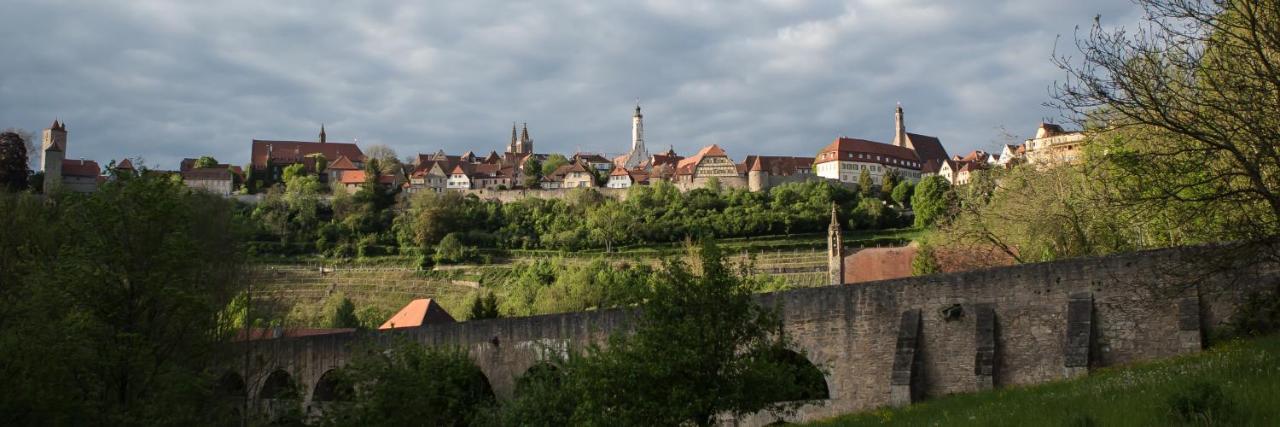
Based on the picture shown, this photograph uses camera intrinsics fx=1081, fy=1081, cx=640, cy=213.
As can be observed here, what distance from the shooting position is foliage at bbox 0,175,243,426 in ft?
74.8

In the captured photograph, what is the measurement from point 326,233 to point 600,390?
111m

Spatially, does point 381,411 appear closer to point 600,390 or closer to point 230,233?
point 600,390

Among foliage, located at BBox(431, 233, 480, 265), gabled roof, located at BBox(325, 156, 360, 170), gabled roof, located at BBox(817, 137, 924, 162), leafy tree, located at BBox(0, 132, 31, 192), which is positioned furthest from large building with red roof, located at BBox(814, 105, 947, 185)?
leafy tree, located at BBox(0, 132, 31, 192)

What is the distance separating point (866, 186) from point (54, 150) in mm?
105225

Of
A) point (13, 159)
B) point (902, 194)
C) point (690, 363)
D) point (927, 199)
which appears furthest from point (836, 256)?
point (13, 159)

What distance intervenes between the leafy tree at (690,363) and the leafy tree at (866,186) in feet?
362

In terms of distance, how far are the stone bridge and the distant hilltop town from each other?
111369mm

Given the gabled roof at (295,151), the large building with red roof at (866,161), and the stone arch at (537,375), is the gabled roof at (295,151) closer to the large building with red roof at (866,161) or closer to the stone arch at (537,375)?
the large building with red roof at (866,161)

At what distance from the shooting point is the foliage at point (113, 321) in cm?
2280

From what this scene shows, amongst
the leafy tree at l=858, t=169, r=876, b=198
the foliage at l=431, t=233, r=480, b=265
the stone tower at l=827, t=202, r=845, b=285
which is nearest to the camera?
the stone tower at l=827, t=202, r=845, b=285

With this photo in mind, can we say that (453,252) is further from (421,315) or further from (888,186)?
(421,315)

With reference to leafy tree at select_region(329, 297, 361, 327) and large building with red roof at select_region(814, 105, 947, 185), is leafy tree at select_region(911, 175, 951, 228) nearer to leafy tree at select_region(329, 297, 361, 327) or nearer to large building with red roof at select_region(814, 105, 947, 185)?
large building with red roof at select_region(814, 105, 947, 185)

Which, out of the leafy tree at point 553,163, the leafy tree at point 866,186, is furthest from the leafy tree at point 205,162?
the leafy tree at point 866,186

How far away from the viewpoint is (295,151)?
175625 mm
